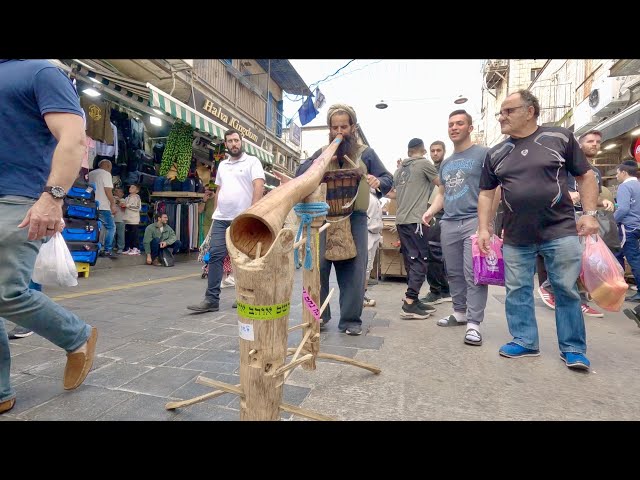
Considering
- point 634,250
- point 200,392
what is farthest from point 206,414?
point 634,250

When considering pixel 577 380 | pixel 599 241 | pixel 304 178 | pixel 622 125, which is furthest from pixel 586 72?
pixel 304 178

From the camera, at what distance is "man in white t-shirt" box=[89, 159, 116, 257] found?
6.76 metres

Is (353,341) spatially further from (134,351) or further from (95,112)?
(95,112)

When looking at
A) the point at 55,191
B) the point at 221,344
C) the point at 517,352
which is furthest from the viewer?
the point at 221,344

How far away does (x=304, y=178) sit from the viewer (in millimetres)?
1587

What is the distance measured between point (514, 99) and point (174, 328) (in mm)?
3346

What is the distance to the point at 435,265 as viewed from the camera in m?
5.09

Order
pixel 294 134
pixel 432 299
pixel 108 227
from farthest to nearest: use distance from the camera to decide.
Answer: pixel 294 134 < pixel 108 227 < pixel 432 299

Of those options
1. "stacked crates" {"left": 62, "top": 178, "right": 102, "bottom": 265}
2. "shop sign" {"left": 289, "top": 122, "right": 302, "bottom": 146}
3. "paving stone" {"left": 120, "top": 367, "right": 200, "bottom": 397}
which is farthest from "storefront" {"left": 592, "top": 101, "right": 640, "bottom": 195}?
"shop sign" {"left": 289, "top": 122, "right": 302, "bottom": 146}

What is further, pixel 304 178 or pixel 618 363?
pixel 618 363

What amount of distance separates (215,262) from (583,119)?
1333 cm

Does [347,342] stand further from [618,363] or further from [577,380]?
[618,363]

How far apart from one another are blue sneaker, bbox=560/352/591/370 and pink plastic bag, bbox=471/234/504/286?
70 centimetres

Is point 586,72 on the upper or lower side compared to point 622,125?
upper
